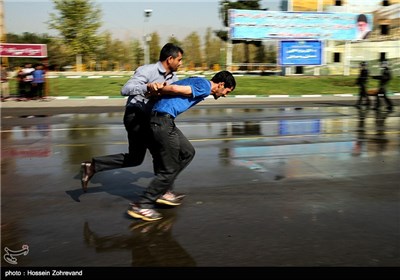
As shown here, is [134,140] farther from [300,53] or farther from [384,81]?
[300,53]

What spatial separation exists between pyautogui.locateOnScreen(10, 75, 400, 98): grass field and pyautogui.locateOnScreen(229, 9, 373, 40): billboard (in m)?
3.11

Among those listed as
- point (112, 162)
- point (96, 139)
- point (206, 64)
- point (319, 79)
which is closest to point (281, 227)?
point (112, 162)

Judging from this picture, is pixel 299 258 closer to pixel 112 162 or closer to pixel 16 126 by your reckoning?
pixel 112 162

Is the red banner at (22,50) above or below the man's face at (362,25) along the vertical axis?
below

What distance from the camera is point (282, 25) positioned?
30422mm

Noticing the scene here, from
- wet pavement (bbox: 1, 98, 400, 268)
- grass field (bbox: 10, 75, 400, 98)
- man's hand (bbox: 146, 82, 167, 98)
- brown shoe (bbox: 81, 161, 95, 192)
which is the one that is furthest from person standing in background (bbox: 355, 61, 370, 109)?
man's hand (bbox: 146, 82, 167, 98)

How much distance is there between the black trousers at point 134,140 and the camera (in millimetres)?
4656

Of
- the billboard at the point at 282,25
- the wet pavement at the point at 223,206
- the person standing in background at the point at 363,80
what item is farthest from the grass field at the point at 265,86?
the wet pavement at the point at 223,206

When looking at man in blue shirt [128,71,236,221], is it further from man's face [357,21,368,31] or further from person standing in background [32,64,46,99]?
man's face [357,21,368,31]

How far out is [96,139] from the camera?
9359 millimetres

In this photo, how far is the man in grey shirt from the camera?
4500mm

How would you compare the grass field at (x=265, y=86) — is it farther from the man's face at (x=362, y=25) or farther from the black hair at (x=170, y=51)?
the black hair at (x=170, y=51)

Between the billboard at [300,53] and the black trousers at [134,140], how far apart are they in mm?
26733

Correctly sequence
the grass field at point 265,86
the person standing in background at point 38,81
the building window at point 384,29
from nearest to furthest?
the person standing in background at point 38,81, the grass field at point 265,86, the building window at point 384,29
